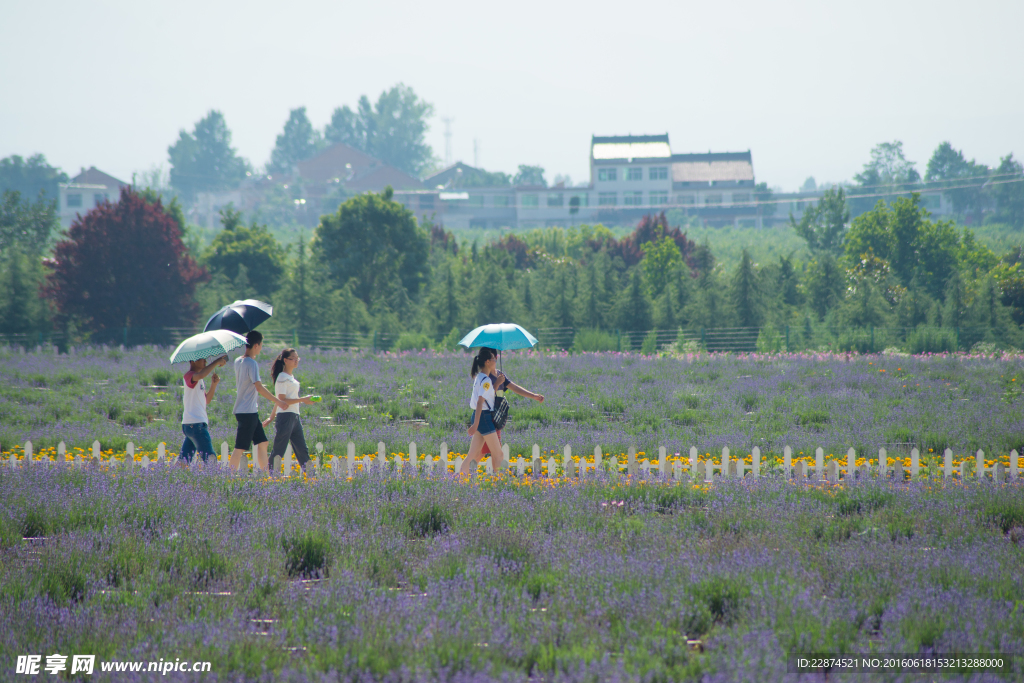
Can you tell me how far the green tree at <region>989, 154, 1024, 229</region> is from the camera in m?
76.9

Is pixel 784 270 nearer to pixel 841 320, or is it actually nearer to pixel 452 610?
pixel 841 320

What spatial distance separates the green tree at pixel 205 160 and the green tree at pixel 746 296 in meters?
123

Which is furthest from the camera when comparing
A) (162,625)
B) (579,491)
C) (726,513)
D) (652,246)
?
(652,246)

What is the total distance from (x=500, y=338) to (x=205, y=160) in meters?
146

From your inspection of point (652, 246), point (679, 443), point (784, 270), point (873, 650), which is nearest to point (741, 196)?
point (652, 246)

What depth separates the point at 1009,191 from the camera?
7925 centimetres

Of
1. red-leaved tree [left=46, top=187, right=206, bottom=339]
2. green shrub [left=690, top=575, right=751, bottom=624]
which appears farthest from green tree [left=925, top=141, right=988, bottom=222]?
green shrub [left=690, top=575, right=751, bottom=624]

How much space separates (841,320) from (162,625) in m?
29.8

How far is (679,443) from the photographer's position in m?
9.56

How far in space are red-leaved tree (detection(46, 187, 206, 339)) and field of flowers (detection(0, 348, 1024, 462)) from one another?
9.89m

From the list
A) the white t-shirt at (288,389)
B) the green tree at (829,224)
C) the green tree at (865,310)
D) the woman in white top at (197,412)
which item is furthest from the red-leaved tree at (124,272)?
Result: the green tree at (829,224)

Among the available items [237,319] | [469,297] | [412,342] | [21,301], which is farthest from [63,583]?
[21,301]

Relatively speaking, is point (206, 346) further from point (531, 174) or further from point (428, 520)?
point (531, 174)

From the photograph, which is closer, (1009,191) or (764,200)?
(1009,191)
